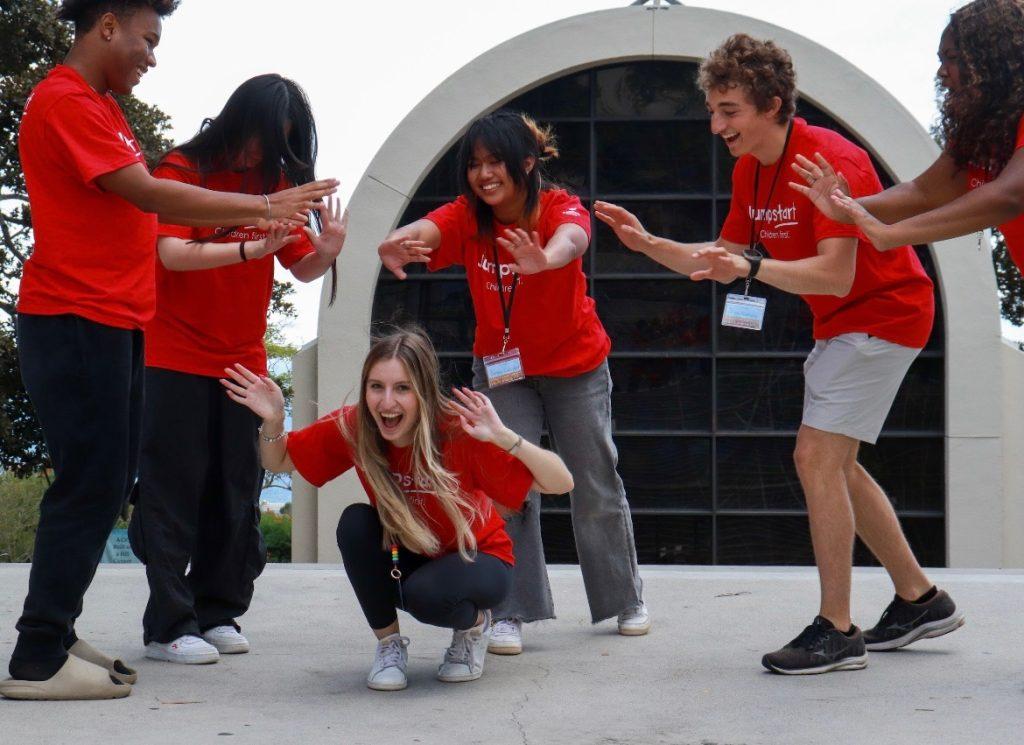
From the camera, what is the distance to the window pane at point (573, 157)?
10148 millimetres

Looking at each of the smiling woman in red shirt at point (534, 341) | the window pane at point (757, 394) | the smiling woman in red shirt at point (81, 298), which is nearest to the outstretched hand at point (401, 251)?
the smiling woman in red shirt at point (534, 341)

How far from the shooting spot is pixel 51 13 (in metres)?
12.7

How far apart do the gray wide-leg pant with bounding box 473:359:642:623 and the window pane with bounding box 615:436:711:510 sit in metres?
Answer: 5.52

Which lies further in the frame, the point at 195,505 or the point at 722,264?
the point at 195,505

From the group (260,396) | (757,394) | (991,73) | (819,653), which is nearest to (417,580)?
(260,396)

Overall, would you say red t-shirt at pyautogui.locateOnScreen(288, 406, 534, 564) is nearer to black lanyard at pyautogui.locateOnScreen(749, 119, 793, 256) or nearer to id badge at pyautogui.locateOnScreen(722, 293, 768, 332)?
id badge at pyautogui.locateOnScreen(722, 293, 768, 332)

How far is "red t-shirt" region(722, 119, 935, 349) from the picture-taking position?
3.82 meters

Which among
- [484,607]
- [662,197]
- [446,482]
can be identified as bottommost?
[484,607]

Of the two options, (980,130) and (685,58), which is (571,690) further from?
(685,58)

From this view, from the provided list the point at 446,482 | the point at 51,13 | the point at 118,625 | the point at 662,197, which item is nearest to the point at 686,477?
the point at 662,197

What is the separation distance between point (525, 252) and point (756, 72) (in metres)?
0.92

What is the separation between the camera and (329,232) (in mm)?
3951

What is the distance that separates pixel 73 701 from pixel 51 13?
11091 mm

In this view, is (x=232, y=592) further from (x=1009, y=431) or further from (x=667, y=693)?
(x=1009, y=431)
